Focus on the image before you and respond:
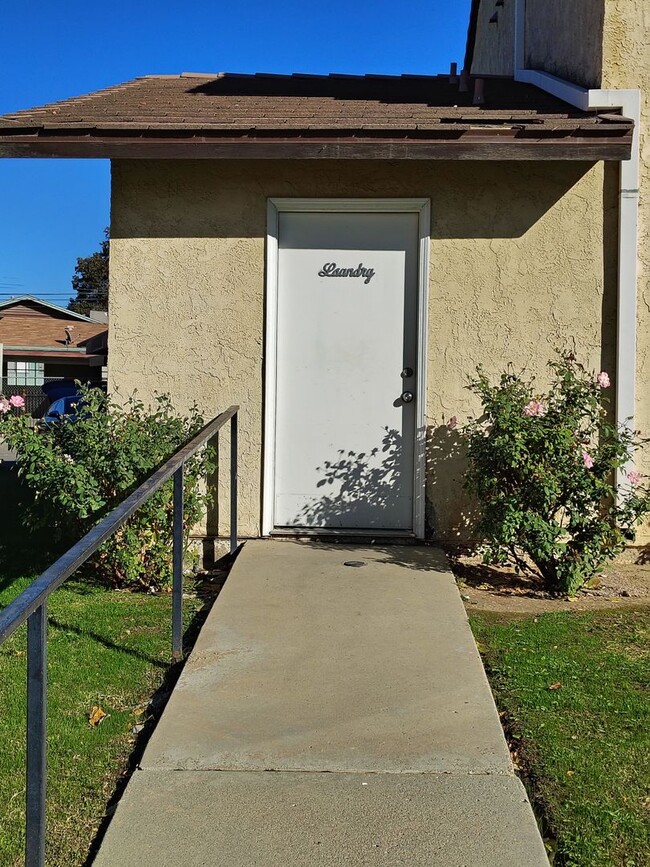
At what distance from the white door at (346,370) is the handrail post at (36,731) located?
4.29 m

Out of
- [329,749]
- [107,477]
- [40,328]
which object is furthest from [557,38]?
[40,328]

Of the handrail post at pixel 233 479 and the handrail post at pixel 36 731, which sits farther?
the handrail post at pixel 233 479

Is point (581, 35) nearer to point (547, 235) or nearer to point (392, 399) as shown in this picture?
point (547, 235)

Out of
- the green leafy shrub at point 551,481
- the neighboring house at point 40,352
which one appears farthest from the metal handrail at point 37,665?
the neighboring house at point 40,352

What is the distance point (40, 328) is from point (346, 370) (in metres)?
37.8

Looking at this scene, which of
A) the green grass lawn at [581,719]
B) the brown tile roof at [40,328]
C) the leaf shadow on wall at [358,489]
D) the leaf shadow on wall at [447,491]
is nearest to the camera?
the green grass lawn at [581,719]

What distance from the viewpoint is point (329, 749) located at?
11.0 ft

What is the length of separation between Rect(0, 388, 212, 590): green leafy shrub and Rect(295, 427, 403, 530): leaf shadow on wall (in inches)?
39.0

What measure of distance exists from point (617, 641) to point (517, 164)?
349 cm

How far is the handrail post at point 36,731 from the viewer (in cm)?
216

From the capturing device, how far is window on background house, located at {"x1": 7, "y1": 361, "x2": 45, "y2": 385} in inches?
1533

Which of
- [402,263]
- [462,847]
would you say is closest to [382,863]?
[462,847]

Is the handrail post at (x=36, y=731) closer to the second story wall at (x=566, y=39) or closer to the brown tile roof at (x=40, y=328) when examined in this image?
the second story wall at (x=566, y=39)

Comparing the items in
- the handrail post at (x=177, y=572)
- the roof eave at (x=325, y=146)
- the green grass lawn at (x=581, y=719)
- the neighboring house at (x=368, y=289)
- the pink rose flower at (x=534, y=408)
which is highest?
the roof eave at (x=325, y=146)
